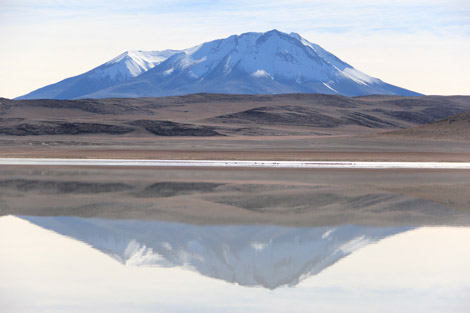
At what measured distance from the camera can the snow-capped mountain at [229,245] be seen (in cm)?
1180

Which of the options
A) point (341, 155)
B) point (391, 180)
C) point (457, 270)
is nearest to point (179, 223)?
point (457, 270)

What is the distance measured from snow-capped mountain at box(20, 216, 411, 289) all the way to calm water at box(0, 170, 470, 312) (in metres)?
0.02

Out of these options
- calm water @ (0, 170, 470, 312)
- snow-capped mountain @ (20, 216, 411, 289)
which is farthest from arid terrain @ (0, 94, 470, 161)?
snow-capped mountain @ (20, 216, 411, 289)

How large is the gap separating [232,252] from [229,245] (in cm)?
80

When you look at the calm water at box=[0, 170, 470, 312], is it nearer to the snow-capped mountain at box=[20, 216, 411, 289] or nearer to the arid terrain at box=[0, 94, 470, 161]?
the snow-capped mountain at box=[20, 216, 411, 289]

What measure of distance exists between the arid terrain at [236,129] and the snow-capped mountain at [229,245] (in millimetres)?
32725

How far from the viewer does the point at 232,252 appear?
13.3 m

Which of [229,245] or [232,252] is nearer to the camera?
[232,252]

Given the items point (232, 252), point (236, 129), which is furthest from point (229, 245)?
point (236, 129)

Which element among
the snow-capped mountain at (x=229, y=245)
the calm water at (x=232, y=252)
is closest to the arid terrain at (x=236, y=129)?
the calm water at (x=232, y=252)

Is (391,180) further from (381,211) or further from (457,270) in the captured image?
(457,270)

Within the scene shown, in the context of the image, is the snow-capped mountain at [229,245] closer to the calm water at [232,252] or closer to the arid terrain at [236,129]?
the calm water at [232,252]

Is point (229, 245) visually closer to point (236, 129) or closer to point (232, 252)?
point (232, 252)

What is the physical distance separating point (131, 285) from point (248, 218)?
7.68m
